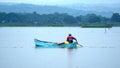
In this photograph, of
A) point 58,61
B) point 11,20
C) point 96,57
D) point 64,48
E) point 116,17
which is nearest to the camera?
point 58,61

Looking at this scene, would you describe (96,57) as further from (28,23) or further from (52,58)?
(28,23)

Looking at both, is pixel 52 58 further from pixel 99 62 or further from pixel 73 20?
pixel 73 20

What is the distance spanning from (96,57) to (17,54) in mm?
5760

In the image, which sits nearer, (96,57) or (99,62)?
(99,62)

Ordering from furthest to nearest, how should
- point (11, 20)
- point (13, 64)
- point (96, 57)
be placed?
point (11, 20) → point (96, 57) → point (13, 64)

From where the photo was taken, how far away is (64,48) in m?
39.2

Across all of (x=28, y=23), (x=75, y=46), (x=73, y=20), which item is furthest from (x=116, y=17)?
(x=75, y=46)

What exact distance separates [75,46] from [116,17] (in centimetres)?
9310

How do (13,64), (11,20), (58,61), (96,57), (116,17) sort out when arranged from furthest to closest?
(116,17) < (11,20) < (96,57) < (58,61) < (13,64)

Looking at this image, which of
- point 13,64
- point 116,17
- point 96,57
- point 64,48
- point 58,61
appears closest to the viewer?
point 13,64

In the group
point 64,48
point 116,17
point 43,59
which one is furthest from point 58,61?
point 116,17

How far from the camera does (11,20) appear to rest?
12162cm

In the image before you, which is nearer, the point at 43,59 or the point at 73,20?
the point at 43,59

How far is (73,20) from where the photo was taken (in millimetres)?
125000
